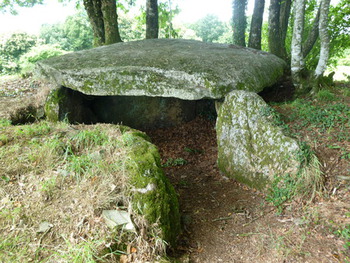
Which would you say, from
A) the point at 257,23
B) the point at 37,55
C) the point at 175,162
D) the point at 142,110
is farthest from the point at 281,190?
the point at 37,55

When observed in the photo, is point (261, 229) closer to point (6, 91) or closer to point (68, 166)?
point (68, 166)

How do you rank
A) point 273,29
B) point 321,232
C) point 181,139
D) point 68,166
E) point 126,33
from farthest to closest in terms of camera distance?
point 126,33, point 273,29, point 181,139, point 68,166, point 321,232

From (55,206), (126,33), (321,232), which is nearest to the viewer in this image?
(55,206)

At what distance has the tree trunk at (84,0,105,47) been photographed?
919 centimetres

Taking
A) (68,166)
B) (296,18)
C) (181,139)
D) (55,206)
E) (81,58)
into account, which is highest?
(296,18)

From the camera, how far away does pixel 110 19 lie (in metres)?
8.66

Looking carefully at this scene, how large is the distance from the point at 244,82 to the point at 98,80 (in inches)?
124

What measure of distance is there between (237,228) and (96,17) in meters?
9.04

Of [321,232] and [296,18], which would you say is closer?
[321,232]

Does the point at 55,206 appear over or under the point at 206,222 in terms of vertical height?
over

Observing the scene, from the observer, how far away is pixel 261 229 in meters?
3.31

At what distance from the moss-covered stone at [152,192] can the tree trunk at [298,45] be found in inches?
177

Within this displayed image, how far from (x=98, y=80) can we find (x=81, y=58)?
1.06 m

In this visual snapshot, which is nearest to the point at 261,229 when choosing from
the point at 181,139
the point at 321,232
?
the point at 321,232
